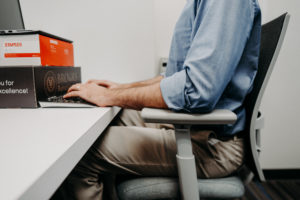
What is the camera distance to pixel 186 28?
609 mm

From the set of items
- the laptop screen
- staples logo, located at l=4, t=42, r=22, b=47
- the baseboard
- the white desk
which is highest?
the laptop screen

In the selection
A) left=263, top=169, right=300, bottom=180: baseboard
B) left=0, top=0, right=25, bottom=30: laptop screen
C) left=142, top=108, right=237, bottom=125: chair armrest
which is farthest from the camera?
left=263, top=169, right=300, bottom=180: baseboard

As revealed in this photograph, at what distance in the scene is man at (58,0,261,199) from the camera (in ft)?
1.53

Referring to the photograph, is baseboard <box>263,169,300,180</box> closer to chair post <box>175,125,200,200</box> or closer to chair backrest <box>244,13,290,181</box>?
chair backrest <box>244,13,290,181</box>

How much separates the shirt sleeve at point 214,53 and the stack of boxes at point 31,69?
0.44 meters

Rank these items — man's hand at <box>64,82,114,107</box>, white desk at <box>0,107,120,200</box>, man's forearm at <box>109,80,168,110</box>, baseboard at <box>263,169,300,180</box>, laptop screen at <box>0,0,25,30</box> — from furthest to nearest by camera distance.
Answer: baseboard at <box>263,169,300,180</box>
laptop screen at <box>0,0,25,30</box>
man's hand at <box>64,82,114,107</box>
man's forearm at <box>109,80,168,110</box>
white desk at <box>0,107,120,200</box>

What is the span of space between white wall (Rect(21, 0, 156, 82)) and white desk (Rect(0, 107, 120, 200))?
644 mm

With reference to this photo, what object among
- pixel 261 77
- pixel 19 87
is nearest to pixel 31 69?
pixel 19 87

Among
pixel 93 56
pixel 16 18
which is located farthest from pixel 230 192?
pixel 16 18

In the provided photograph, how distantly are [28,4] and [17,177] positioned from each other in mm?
1175

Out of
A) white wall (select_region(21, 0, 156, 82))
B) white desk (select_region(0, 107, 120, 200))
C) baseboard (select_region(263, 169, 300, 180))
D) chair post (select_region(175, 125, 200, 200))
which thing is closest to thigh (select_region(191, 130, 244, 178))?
chair post (select_region(175, 125, 200, 200))

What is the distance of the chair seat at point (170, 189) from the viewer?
0.52 metres

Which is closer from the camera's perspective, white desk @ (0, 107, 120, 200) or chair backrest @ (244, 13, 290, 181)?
white desk @ (0, 107, 120, 200)

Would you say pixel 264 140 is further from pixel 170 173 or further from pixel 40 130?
pixel 40 130
